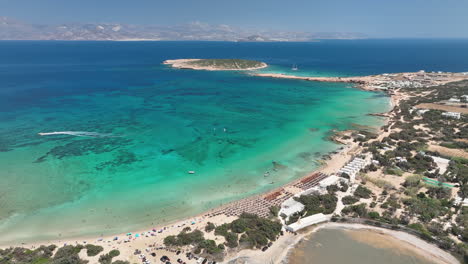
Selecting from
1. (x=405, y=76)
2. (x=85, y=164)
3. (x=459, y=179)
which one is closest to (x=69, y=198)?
(x=85, y=164)

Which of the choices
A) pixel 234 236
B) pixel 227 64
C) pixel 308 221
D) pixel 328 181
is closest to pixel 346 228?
pixel 308 221

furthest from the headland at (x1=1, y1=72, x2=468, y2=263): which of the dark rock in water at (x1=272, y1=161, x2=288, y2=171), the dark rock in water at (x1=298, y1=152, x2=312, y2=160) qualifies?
the dark rock in water at (x1=272, y1=161, x2=288, y2=171)

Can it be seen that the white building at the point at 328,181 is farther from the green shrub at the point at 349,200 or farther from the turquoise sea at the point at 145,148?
the turquoise sea at the point at 145,148

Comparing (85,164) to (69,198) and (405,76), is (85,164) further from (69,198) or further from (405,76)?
(405,76)

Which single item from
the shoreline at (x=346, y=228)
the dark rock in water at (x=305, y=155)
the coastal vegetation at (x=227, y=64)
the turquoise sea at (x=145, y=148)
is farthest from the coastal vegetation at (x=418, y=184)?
the coastal vegetation at (x=227, y=64)

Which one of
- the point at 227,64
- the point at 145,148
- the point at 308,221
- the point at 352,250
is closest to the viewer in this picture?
the point at 352,250

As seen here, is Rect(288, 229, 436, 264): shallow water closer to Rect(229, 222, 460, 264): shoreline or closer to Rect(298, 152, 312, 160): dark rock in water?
Rect(229, 222, 460, 264): shoreline

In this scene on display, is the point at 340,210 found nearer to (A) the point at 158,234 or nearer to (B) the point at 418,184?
(B) the point at 418,184
